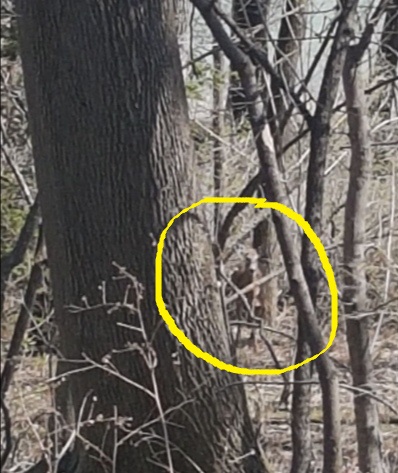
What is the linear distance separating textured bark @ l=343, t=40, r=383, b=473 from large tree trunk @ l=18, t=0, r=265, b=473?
510mm

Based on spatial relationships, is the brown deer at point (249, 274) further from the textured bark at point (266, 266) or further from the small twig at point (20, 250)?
the small twig at point (20, 250)

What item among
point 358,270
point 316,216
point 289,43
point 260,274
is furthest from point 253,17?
point 260,274

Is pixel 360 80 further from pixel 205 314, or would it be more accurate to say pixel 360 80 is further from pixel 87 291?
pixel 87 291

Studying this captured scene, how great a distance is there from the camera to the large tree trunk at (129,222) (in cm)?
406

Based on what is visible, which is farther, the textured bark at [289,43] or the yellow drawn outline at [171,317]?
the textured bark at [289,43]

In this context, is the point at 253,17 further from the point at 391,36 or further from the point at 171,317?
the point at 171,317

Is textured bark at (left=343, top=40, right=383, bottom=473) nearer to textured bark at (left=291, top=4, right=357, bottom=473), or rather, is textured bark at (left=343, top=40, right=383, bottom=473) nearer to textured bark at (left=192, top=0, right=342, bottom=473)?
textured bark at (left=291, top=4, right=357, bottom=473)

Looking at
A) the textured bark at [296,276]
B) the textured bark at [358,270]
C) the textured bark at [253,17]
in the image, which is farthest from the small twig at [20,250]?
the textured bark at [358,270]

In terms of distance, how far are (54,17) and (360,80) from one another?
134cm

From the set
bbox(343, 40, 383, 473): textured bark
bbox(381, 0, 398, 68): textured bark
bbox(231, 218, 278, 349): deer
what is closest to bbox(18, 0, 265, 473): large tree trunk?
bbox(343, 40, 383, 473): textured bark

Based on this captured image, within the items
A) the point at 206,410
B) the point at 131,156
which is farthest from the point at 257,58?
the point at 206,410

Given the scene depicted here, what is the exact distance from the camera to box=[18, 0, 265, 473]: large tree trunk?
4062 millimetres

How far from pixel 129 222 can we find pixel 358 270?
40.3 inches

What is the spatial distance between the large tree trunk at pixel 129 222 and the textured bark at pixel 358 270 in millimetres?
510
